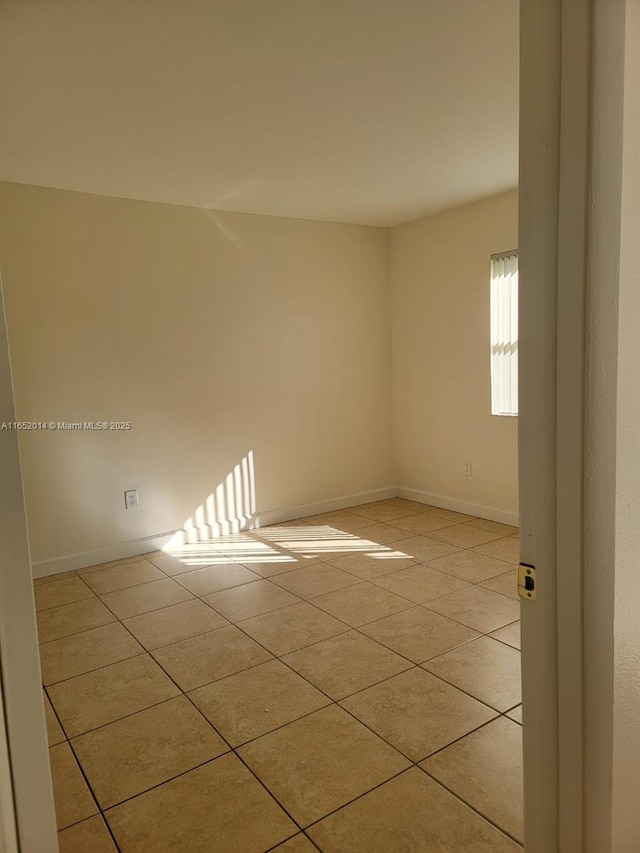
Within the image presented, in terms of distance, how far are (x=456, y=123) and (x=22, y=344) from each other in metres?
2.72

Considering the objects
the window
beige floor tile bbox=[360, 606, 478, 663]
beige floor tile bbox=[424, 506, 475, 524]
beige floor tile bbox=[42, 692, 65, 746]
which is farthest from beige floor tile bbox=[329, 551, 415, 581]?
beige floor tile bbox=[42, 692, 65, 746]

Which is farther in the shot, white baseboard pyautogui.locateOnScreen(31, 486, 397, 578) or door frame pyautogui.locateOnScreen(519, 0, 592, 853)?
white baseboard pyautogui.locateOnScreen(31, 486, 397, 578)

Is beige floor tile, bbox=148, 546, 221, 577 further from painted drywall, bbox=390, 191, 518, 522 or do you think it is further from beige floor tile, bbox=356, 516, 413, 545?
painted drywall, bbox=390, 191, 518, 522

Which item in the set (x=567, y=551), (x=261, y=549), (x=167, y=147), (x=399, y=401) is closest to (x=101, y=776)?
(x=567, y=551)

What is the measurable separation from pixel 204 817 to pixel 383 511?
3.32 metres

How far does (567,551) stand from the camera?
91 cm

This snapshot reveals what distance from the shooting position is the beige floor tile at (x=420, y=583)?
3.11m

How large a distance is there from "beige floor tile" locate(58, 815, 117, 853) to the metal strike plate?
4.59ft

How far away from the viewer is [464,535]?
4109mm

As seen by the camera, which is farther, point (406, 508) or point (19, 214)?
point (406, 508)

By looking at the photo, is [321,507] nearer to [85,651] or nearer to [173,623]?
[173,623]

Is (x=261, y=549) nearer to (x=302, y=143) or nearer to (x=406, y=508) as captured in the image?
(x=406, y=508)

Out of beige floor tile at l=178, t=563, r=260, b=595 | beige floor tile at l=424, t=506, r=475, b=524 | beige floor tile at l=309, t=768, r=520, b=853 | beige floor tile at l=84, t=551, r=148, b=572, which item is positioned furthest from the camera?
beige floor tile at l=424, t=506, r=475, b=524

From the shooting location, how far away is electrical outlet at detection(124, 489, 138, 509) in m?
3.85
